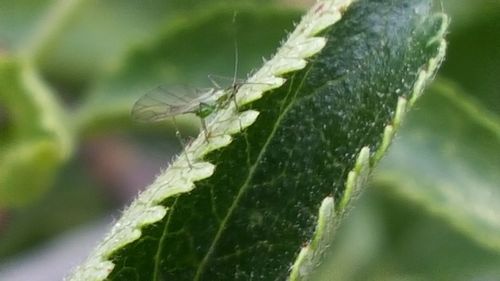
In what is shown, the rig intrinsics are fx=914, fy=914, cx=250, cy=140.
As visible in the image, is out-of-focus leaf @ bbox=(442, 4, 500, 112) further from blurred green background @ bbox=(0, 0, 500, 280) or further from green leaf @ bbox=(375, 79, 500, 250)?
green leaf @ bbox=(375, 79, 500, 250)

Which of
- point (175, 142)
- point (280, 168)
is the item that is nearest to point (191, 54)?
point (175, 142)

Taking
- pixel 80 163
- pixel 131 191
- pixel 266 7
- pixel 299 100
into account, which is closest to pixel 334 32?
pixel 299 100

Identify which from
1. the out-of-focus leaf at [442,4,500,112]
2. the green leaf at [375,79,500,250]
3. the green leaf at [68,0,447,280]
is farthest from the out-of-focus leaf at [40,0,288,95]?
the green leaf at [68,0,447,280]

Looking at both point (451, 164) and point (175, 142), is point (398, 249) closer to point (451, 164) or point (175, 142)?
point (451, 164)

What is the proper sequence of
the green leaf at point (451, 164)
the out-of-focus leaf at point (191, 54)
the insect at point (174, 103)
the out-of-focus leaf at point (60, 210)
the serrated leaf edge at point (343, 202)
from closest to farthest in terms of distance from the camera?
the serrated leaf edge at point (343, 202) → the insect at point (174, 103) → the green leaf at point (451, 164) → the out-of-focus leaf at point (191, 54) → the out-of-focus leaf at point (60, 210)

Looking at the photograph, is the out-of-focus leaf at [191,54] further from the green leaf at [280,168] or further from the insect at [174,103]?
the green leaf at [280,168]

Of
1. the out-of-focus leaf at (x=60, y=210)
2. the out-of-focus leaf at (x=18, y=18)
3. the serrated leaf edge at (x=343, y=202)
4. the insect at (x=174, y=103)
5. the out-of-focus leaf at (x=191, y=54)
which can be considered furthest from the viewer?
the out-of-focus leaf at (x=18, y=18)

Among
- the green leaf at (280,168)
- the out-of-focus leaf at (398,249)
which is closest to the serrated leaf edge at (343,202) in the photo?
the green leaf at (280,168)

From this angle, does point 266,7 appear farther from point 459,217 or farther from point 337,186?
point 337,186
